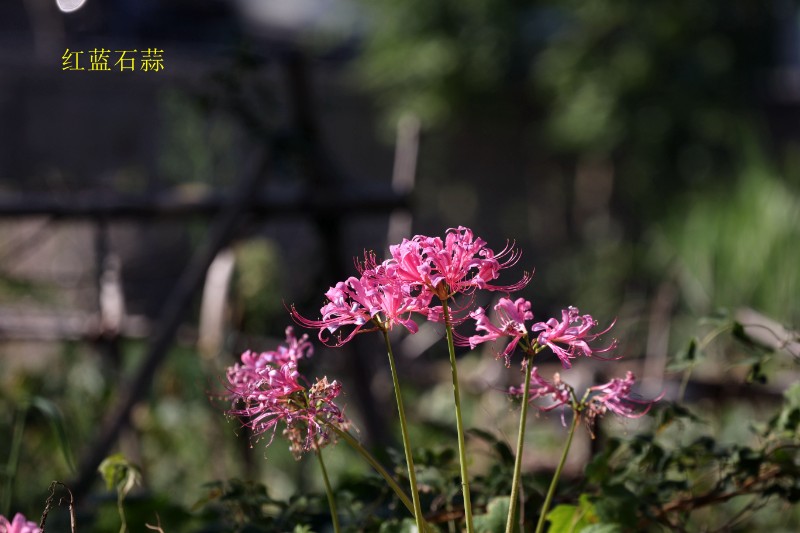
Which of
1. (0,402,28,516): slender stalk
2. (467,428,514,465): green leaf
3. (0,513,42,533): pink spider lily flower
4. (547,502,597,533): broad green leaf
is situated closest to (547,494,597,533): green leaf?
(547,502,597,533): broad green leaf

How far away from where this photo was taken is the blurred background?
11.0 feet

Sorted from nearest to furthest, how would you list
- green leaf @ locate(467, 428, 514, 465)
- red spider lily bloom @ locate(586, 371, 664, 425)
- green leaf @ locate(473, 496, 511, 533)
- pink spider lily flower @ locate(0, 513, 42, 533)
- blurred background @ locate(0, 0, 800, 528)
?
1. pink spider lily flower @ locate(0, 513, 42, 533)
2. red spider lily bloom @ locate(586, 371, 664, 425)
3. green leaf @ locate(473, 496, 511, 533)
4. green leaf @ locate(467, 428, 514, 465)
5. blurred background @ locate(0, 0, 800, 528)

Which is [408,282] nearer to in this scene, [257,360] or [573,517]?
[257,360]

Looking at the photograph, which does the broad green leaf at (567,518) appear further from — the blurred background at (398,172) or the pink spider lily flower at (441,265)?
the blurred background at (398,172)

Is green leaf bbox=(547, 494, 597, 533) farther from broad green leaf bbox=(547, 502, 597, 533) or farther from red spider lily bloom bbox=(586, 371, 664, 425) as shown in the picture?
red spider lily bloom bbox=(586, 371, 664, 425)

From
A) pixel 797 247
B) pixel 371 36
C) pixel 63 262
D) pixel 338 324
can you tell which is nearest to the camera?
pixel 338 324

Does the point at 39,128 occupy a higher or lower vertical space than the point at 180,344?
higher

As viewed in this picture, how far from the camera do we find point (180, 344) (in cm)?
347

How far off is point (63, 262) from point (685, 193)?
5.10 metres

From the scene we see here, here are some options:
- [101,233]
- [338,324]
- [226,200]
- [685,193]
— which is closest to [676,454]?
[338,324]

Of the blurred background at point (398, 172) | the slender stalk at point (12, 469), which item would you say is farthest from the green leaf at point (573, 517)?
the blurred background at point (398, 172)

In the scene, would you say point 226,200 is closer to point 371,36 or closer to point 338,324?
point 338,324

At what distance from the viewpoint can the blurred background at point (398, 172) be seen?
3346mm

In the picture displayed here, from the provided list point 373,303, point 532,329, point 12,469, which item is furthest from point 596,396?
point 12,469
